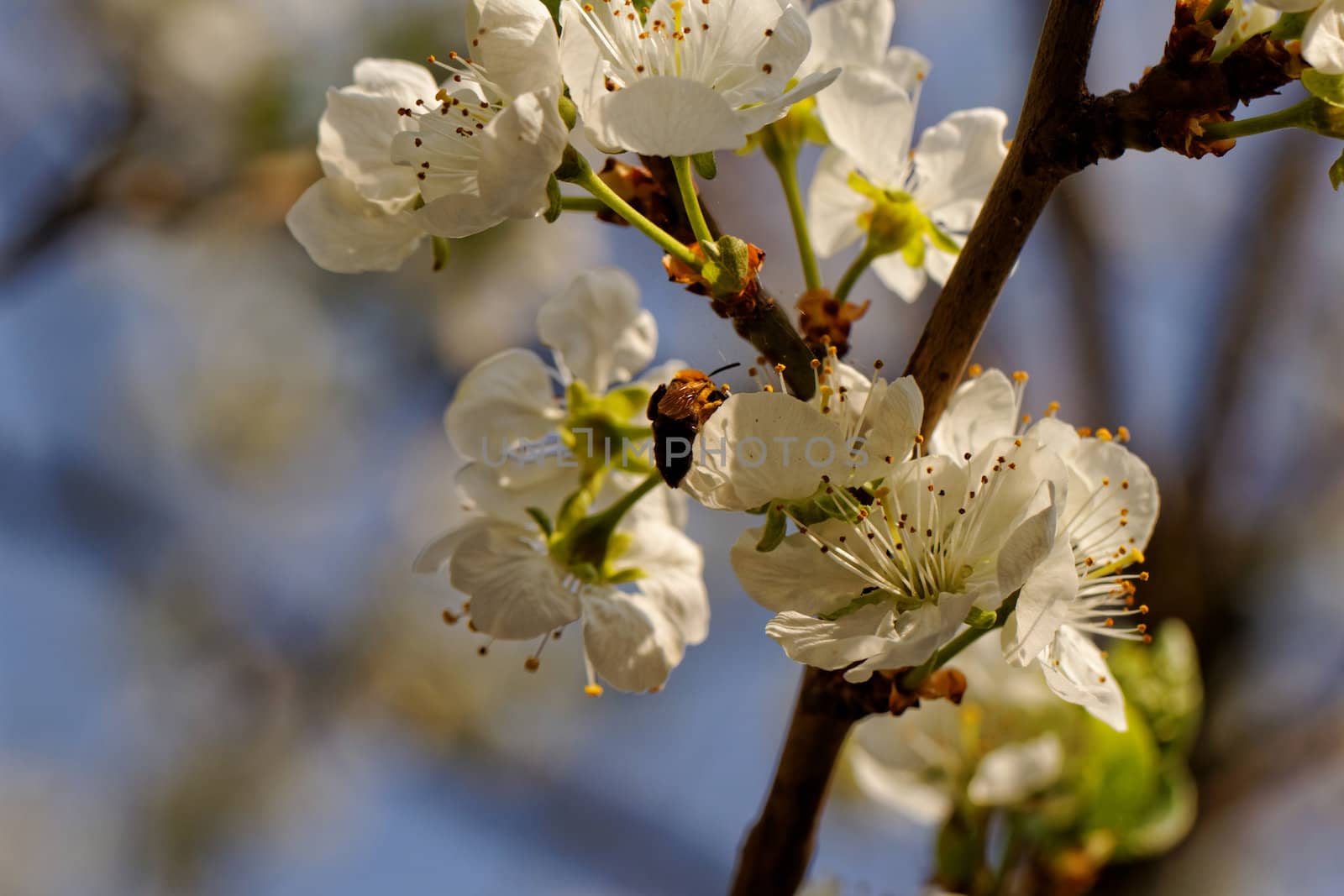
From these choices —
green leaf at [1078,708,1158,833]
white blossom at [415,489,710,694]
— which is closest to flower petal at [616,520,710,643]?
white blossom at [415,489,710,694]

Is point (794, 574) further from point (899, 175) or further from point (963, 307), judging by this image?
point (899, 175)

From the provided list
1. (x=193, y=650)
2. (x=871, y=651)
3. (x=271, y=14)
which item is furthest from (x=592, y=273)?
(x=193, y=650)

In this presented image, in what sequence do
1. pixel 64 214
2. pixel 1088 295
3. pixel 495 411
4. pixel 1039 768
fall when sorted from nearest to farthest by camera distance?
pixel 495 411, pixel 1039 768, pixel 64 214, pixel 1088 295

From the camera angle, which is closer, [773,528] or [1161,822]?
[773,528]

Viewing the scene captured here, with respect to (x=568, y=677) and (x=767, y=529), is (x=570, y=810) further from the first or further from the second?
(x=767, y=529)

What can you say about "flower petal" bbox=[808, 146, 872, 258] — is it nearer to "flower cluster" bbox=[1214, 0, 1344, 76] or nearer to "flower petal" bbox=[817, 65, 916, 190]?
"flower petal" bbox=[817, 65, 916, 190]

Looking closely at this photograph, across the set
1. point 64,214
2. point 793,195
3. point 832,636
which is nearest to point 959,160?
point 793,195

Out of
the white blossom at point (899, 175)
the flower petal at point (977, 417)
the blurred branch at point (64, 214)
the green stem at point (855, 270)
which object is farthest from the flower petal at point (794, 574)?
the blurred branch at point (64, 214)
